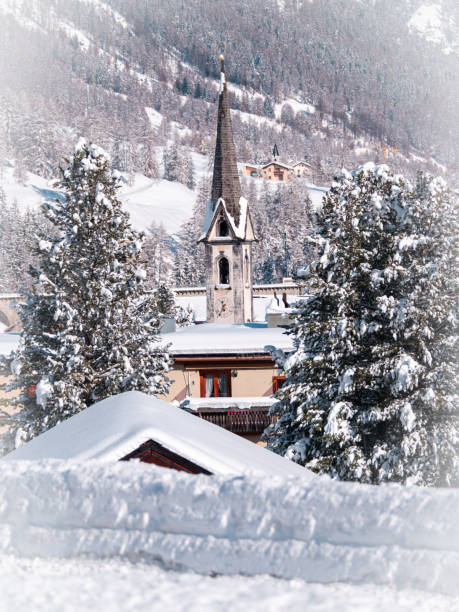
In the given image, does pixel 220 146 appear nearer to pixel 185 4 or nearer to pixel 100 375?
pixel 100 375

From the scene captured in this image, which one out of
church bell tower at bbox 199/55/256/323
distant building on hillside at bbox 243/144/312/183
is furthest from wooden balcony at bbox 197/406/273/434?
distant building on hillside at bbox 243/144/312/183

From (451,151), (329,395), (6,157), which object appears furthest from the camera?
(6,157)

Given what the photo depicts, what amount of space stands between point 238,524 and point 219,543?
0.15 metres

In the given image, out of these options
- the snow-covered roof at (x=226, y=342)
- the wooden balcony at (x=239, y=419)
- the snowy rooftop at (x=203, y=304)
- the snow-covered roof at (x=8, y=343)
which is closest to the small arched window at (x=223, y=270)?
the snowy rooftop at (x=203, y=304)

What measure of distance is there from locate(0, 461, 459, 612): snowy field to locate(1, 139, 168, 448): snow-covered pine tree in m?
12.4

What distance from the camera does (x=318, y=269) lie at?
1462 centimetres

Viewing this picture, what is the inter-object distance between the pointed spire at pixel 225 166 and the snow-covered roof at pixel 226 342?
2255 cm

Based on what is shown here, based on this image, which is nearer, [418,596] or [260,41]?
[418,596]

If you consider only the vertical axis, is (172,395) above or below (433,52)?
below

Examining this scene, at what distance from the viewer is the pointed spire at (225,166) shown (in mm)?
45688

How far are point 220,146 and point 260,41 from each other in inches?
4618

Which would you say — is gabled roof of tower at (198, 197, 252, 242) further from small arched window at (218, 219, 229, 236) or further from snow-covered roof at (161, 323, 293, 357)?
snow-covered roof at (161, 323, 293, 357)

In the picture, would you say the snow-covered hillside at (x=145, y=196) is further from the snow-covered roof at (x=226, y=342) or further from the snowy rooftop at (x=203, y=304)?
the snow-covered roof at (x=226, y=342)

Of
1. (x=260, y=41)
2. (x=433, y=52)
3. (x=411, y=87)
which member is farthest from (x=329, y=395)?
(x=260, y=41)
